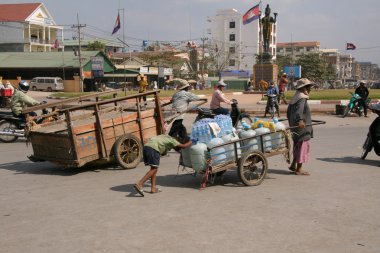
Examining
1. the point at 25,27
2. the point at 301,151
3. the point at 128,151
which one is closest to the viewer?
the point at 301,151

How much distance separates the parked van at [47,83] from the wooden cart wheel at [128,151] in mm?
46358

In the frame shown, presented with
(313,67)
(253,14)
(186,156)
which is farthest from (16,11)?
(186,156)

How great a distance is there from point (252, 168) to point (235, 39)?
107971 millimetres

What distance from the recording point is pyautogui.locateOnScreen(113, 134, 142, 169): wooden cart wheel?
8.62 metres

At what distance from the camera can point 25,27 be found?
69.6m

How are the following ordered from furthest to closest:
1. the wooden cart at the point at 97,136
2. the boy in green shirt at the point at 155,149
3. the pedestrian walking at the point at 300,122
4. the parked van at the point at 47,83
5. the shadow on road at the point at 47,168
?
the parked van at the point at 47,83
the shadow on road at the point at 47,168
the wooden cart at the point at 97,136
the pedestrian walking at the point at 300,122
the boy in green shirt at the point at 155,149

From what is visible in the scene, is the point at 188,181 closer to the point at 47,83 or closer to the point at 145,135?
the point at 145,135

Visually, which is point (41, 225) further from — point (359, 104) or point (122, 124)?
point (359, 104)

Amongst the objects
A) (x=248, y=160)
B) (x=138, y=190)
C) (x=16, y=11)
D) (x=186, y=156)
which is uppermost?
(x=16, y=11)

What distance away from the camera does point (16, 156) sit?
10797 millimetres

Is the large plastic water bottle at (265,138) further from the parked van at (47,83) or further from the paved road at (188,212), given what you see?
the parked van at (47,83)

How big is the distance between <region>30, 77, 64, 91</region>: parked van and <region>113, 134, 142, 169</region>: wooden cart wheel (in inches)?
1825

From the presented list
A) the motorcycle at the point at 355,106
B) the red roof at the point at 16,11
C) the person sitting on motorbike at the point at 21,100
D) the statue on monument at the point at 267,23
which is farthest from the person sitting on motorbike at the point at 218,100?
the red roof at the point at 16,11

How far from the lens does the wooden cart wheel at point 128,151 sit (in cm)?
862
